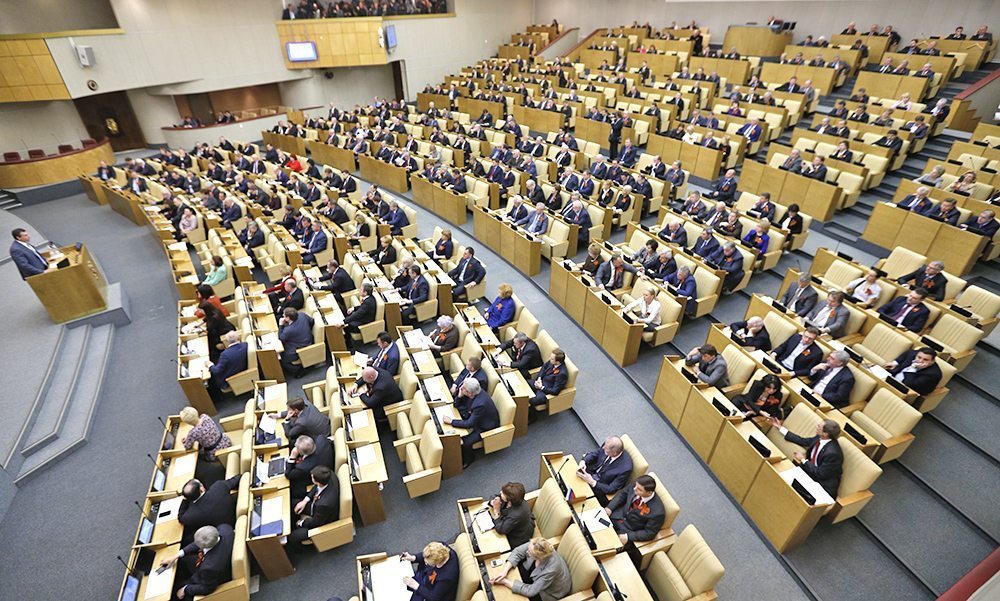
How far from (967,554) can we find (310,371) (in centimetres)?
709

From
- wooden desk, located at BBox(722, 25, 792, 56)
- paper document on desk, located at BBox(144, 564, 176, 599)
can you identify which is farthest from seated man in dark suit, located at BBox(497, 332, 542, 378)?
wooden desk, located at BBox(722, 25, 792, 56)

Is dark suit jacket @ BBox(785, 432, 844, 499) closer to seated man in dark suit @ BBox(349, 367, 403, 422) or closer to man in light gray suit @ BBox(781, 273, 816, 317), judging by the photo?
man in light gray suit @ BBox(781, 273, 816, 317)

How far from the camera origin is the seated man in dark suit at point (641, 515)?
12.8 feet

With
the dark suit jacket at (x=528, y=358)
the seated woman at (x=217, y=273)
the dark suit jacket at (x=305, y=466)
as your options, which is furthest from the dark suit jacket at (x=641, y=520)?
the seated woman at (x=217, y=273)

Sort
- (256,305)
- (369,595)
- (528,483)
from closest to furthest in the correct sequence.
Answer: (369,595), (528,483), (256,305)

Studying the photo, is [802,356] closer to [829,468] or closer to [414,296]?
[829,468]

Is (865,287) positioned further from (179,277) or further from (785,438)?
(179,277)

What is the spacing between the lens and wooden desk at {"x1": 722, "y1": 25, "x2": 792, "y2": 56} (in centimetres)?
1564

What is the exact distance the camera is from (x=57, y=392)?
250 inches

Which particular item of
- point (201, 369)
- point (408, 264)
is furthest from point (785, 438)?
point (201, 369)

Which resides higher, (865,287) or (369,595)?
(865,287)

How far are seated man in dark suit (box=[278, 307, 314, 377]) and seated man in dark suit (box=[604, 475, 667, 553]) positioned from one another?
14.2 ft

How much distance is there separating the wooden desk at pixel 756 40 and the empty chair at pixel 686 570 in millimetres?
17078

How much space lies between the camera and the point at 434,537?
15.1ft
